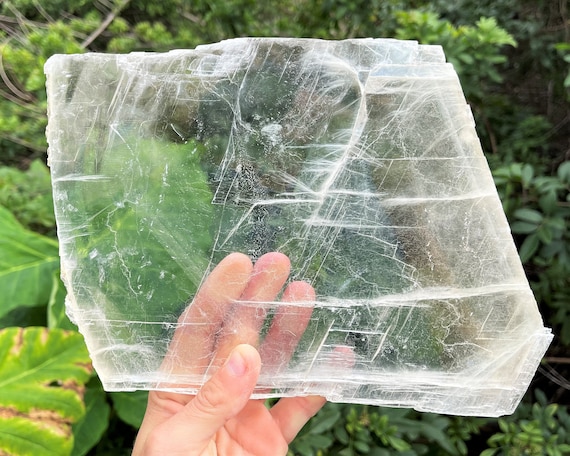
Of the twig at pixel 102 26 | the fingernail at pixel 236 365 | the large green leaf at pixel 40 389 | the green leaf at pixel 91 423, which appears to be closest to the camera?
the fingernail at pixel 236 365

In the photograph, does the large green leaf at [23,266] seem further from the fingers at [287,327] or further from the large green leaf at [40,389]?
the fingers at [287,327]

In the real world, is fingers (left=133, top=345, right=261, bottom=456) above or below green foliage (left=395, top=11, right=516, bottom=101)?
below

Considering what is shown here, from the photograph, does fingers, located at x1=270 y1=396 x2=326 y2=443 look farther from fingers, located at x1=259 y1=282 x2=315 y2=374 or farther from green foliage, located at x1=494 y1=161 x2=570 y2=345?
green foliage, located at x1=494 y1=161 x2=570 y2=345

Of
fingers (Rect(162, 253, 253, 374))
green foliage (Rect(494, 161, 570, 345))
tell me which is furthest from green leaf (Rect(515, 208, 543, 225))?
fingers (Rect(162, 253, 253, 374))

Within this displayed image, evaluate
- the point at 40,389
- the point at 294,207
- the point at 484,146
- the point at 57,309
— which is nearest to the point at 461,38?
the point at 484,146


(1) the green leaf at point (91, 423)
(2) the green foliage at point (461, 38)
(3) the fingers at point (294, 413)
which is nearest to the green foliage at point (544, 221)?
(2) the green foliage at point (461, 38)

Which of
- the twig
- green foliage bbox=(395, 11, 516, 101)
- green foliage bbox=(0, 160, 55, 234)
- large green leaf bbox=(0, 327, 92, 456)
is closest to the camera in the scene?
large green leaf bbox=(0, 327, 92, 456)

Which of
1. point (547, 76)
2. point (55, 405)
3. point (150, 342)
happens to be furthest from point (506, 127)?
point (55, 405)
